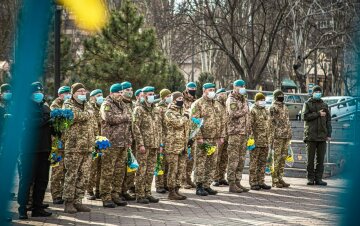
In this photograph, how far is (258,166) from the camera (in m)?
13.4

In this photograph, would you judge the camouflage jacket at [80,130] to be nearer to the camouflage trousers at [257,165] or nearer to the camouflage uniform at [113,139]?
the camouflage uniform at [113,139]

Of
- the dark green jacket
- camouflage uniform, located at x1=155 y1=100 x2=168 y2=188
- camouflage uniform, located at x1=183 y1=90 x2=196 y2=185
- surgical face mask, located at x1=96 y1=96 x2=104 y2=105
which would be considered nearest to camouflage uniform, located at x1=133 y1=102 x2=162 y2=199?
camouflage uniform, located at x1=155 y1=100 x2=168 y2=188

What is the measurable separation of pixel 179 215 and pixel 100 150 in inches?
70.6

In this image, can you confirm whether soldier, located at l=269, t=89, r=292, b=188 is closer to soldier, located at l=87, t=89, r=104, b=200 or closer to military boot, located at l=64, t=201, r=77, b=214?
soldier, located at l=87, t=89, r=104, b=200

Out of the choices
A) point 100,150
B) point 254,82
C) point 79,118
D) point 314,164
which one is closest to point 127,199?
point 100,150

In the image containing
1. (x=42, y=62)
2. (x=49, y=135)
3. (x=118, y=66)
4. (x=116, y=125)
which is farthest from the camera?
(x=118, y=66)

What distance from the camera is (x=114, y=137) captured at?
10453mm

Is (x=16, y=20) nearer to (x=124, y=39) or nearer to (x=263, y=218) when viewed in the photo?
(x=263, y=218)

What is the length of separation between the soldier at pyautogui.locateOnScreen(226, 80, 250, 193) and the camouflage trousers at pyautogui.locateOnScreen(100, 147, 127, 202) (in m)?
2.72

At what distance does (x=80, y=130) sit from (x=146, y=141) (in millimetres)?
1718

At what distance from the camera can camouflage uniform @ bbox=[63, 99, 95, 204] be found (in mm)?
9594

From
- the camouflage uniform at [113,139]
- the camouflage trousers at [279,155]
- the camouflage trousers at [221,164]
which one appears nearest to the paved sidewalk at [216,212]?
the camouflage uniform at [113,139]

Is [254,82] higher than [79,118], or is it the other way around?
[254,82]

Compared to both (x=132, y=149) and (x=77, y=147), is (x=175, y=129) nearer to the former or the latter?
(x=132, y=149)
